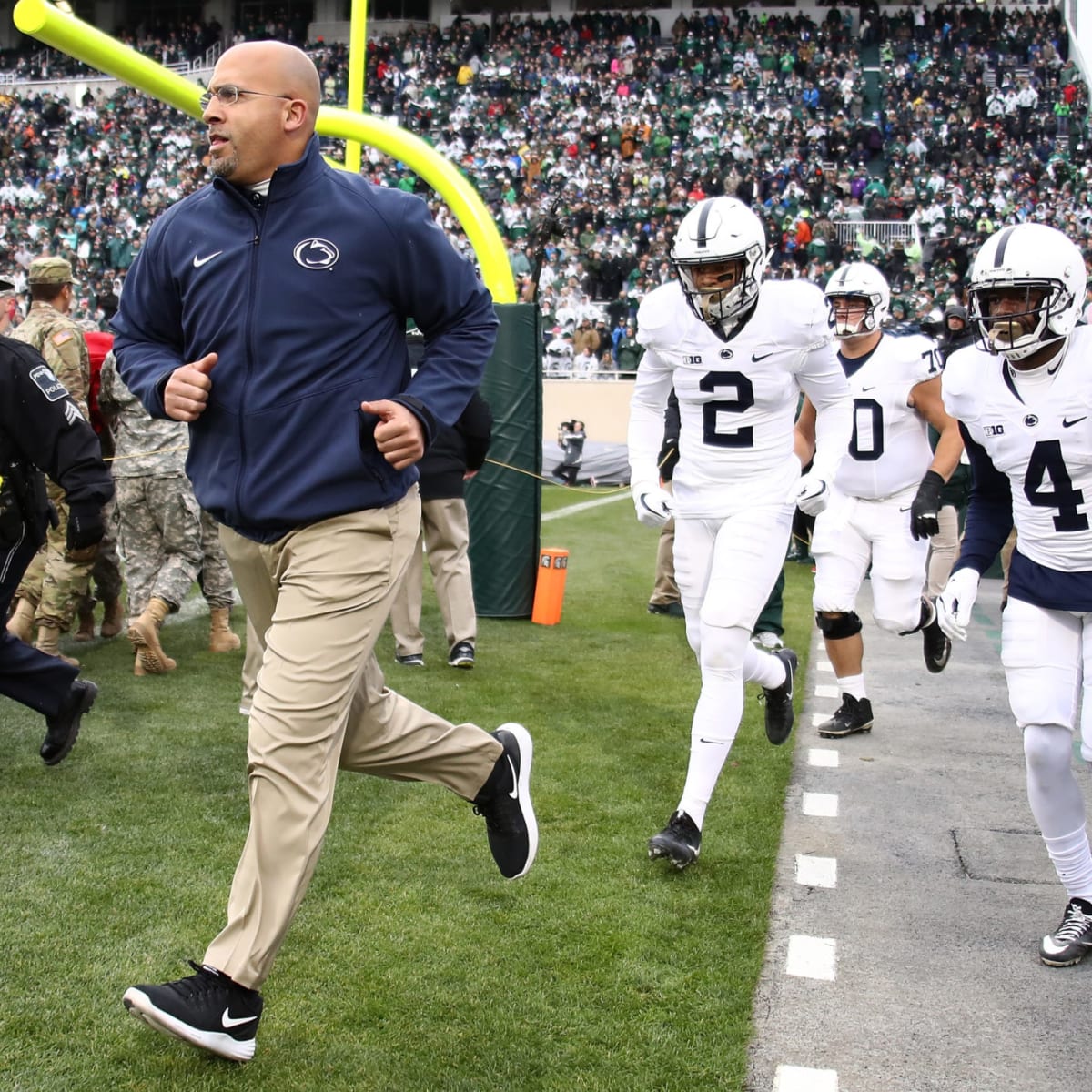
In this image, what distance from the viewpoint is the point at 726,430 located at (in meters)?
4.54

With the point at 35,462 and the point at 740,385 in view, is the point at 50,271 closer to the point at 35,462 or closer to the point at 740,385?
the point at 35,462

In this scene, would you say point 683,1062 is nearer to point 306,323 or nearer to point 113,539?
point 306,323

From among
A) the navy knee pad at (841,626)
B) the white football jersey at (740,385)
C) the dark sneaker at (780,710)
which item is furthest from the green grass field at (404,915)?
the white football jersey at (740,385)

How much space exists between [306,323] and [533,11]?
121 feet

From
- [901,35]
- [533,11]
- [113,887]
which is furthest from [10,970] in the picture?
[533,11]

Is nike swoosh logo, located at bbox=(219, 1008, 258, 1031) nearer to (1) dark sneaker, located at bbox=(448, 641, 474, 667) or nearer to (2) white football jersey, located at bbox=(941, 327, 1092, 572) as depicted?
(2) white football jersey, located at bbox=(941, 327, 1092, 572)

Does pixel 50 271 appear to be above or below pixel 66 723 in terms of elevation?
above

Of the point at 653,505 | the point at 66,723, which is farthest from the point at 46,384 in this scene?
the point at 653,505

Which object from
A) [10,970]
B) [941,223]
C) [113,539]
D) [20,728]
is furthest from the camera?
[941,223]

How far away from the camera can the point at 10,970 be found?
3.18 m

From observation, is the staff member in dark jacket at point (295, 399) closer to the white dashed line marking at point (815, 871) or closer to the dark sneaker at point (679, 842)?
the dark sneaker at point (679, 842)

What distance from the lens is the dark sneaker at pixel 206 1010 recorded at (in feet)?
8.43

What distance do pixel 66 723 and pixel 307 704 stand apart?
2.40m

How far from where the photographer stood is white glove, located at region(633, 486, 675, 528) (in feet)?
14.4
